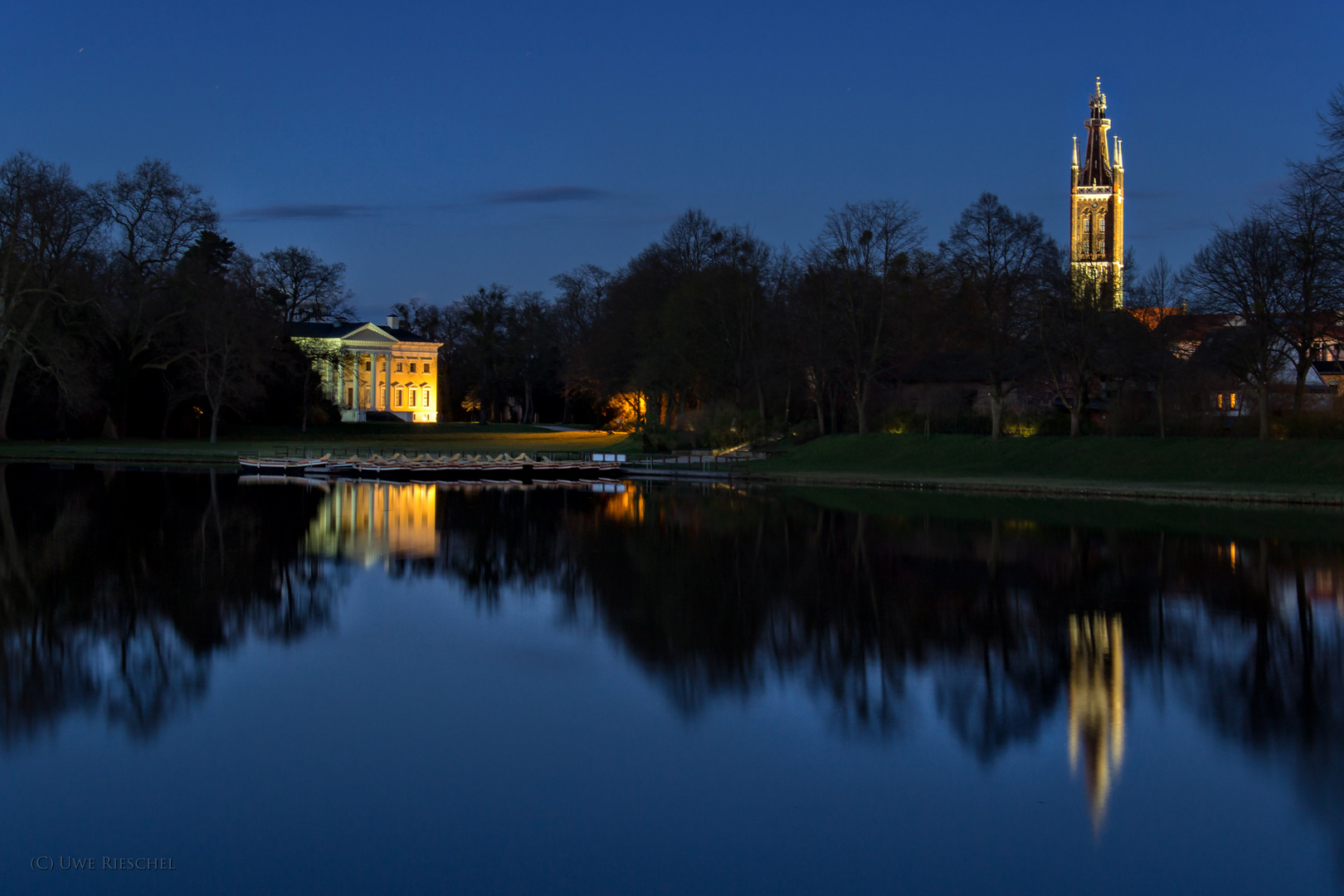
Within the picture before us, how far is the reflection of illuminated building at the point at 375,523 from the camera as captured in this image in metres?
19.3

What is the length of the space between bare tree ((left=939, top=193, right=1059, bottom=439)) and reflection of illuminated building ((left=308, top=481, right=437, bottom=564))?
23.2m

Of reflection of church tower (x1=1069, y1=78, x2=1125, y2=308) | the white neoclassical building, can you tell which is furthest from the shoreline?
reflection of church tower (x1=1069, y1=78, x2=1125, y2=308)

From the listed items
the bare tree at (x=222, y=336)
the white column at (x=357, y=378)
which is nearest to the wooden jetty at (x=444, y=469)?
the bare tree at (x=222, y=336)

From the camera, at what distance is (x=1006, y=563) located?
17438mm

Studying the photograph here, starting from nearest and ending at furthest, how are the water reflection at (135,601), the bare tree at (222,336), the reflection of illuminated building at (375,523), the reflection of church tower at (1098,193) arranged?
the water reflection at (135,601) → the reflection of illuminated building at (375,523) → the bare tree at (222,336) → the reflection of church tower at (1098,193)

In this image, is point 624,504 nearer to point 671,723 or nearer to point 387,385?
point 671,723

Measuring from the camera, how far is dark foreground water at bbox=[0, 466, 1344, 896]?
21.0ft

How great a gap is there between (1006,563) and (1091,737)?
922 centimetres

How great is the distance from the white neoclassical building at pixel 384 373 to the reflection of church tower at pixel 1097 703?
97987 millimetres

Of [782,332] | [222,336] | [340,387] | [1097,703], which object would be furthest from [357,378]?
[1097,703]

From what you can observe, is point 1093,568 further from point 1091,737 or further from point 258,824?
point 258,824

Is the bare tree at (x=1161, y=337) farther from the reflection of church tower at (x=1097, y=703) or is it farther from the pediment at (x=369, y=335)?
the pediment at (x=369, y=335)

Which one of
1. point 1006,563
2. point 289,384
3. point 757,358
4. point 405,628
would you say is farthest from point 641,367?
point 405,628

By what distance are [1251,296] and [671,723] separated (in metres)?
36.0
